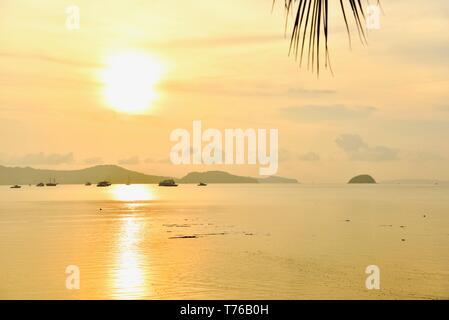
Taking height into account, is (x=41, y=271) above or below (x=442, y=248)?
below

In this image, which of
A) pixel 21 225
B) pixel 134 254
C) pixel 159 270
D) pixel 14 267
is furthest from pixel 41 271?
pixel 21 225

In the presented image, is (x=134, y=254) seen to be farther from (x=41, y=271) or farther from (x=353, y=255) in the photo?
(x=353, y=255)

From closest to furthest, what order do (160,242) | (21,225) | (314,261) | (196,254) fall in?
(314,261)
(196,254)
(160,242)
(21,225)

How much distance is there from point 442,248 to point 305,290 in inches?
742

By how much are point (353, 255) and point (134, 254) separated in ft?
43.6

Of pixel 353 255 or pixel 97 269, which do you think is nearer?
pixel 97 269

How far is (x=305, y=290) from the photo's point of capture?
2253cm

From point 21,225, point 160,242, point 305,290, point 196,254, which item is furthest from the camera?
point 21,225
